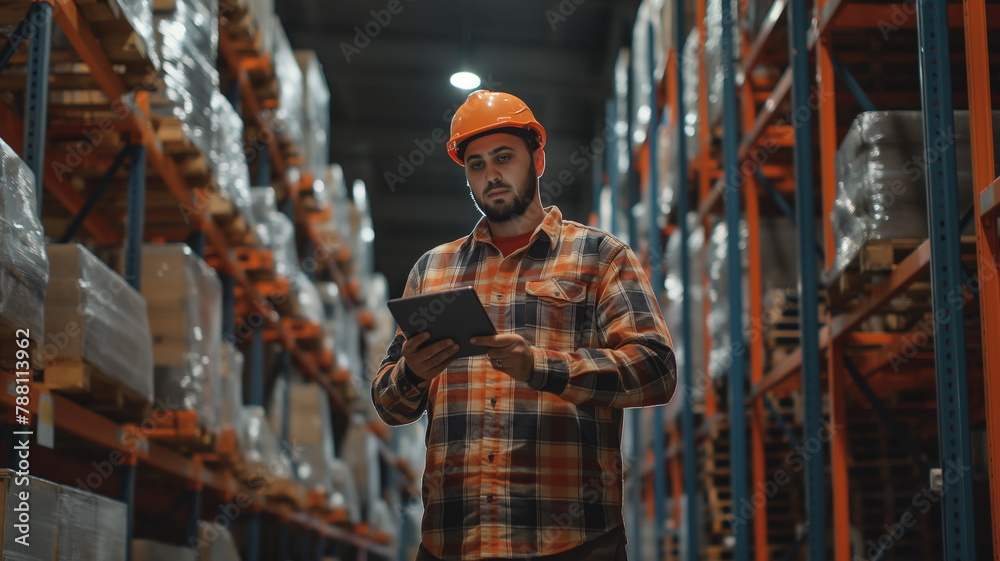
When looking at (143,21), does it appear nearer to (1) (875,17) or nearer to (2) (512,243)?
(2) (512,243)

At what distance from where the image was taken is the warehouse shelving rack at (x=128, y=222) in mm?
4797

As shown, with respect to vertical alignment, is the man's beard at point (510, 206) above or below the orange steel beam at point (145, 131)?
below

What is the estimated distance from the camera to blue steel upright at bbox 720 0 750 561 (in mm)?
8023

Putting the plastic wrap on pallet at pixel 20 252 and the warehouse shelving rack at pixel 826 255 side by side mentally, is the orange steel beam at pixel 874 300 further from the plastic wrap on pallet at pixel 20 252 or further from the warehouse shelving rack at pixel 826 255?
the plastic wrap on pallet at pixel 20 252

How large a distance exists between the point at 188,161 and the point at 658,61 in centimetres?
627

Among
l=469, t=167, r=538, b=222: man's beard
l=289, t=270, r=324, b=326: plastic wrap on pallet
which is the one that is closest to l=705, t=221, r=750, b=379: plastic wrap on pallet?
l=289, t=270, r=324, b=326: plastic wrap on pallet

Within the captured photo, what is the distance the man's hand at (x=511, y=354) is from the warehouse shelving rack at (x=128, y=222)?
2.50 metres

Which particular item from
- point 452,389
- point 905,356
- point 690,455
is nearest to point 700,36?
point 690,455

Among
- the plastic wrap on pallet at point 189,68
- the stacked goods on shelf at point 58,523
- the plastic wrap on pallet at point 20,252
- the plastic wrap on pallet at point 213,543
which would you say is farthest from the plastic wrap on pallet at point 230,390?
the plastic wrap on pallet at point 20,252

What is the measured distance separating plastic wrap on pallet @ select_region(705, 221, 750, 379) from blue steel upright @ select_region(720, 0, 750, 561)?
0.21 feet

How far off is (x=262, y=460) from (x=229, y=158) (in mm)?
2478

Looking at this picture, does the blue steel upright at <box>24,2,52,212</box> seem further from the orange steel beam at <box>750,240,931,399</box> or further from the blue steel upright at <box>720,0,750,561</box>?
the blue steel upright at <box>720,0,750,561</box>

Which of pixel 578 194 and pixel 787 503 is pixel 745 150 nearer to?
pixel 787 503

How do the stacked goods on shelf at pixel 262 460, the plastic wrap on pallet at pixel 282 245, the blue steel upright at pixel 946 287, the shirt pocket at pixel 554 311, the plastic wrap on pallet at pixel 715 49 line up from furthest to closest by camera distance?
the plastic wrap on pallet at pixel 282 245
the plastic wrap on pallet at pixel 715 49
the stacked goods on shelf at pixel 262 460
the blue steel upright at pixel 946 287
the shirt pocket at pixel 554 311
